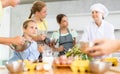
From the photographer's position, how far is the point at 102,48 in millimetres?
907

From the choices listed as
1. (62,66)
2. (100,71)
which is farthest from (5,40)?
(100,71)

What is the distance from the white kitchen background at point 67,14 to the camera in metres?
4.55

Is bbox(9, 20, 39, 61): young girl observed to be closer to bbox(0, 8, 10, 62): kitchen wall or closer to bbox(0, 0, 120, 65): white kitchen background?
bbox(0, 0, 120, 65): white kitchen background

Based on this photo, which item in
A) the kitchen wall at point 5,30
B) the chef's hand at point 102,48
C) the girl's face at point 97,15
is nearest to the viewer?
the chef's hand at point 102,48

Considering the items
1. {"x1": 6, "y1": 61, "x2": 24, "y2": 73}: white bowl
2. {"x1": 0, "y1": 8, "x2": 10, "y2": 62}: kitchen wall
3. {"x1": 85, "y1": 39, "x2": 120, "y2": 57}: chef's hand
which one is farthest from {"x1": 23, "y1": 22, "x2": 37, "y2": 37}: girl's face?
{"x1": 0, "y1": 8, "x2": 10, "y2": 62}: kitchen wall

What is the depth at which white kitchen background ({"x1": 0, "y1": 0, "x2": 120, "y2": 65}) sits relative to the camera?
455 cm

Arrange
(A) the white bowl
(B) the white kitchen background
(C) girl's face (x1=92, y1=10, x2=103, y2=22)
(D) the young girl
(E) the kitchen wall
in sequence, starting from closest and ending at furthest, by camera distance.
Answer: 1. (A) the white bowl
2. (D) the young girl
3. (C) girl's face (x1=92, y1=10, x2=103, y2=22)
4. (B) the white kitchen background
5. (E) the kitchen wall

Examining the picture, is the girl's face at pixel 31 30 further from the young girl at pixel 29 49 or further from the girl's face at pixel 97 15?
the girl's face at pixel 97 15

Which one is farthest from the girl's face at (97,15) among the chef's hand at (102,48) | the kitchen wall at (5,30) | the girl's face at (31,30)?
the kitchen wall at (5,30)

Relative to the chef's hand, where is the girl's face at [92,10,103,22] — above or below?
above

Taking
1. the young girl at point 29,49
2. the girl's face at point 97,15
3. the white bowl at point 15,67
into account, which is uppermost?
the girl's face at point 97,15

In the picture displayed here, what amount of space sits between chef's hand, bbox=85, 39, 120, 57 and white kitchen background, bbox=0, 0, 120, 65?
3.59 m

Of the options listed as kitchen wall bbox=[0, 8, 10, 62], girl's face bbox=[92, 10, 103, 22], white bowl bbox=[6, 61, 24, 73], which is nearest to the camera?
white bowl bbox=[6, 61, 24, 73]

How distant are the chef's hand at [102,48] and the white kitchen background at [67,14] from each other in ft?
11.8
